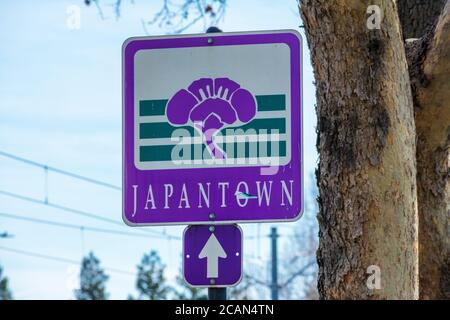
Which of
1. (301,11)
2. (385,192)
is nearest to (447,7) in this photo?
(301,11)

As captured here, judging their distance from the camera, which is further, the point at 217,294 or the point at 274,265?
the point at 274,265

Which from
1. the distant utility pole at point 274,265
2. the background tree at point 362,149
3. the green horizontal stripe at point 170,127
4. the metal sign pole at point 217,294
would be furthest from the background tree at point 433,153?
the distant utility pole at point 274,265

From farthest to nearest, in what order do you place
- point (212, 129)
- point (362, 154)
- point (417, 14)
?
point (417, 14) < point (362, 154) < point (212, 129)

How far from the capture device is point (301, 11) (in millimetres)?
6664

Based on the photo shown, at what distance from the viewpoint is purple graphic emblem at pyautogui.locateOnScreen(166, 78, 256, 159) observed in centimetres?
586

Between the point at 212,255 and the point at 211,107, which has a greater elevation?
the point at 211,107

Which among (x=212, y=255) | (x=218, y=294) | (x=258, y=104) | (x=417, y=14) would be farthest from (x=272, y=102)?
(x=417, y=14)

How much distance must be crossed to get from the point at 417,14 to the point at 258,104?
3333 mm

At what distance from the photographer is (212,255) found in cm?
589

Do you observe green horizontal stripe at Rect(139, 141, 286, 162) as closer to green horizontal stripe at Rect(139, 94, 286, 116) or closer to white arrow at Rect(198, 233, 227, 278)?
green horizontal stripe at Rect(139, 94, 286, 116)

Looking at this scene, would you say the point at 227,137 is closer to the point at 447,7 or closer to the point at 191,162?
the point at 191,162

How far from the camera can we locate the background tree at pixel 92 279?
5881 centimetres

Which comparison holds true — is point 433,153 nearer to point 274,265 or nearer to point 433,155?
point 433,155

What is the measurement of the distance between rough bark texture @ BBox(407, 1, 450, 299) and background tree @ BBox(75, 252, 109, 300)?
50901mm
